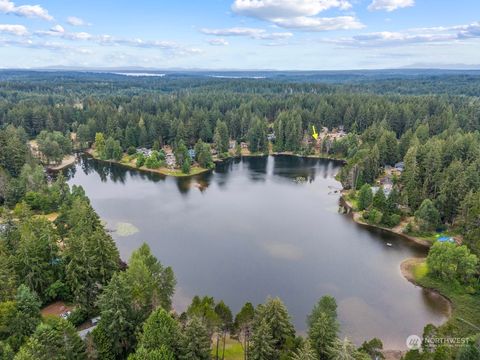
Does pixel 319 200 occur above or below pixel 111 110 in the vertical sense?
below

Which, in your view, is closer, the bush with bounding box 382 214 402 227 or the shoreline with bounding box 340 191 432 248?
the shoreline with bounding box 340 191 432 248

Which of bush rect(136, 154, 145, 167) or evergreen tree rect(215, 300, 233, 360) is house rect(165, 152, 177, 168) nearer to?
bush rect(136, 154, 145, 167)

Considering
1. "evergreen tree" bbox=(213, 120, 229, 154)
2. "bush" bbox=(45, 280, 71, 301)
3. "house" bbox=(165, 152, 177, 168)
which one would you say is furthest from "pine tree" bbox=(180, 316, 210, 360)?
"evergreen tree" bbox=(213, 120, 229, 154)

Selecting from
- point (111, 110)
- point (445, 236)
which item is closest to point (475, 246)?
point (445, 236)

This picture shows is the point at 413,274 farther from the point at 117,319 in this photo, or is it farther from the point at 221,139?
the point at 221,139

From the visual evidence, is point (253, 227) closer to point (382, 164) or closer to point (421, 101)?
point (382, 164)

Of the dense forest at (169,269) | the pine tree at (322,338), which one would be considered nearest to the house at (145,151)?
the dense forest at (169,269)

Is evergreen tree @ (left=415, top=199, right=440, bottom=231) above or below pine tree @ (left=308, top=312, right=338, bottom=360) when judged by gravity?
below

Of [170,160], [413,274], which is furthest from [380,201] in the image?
[170,160]
